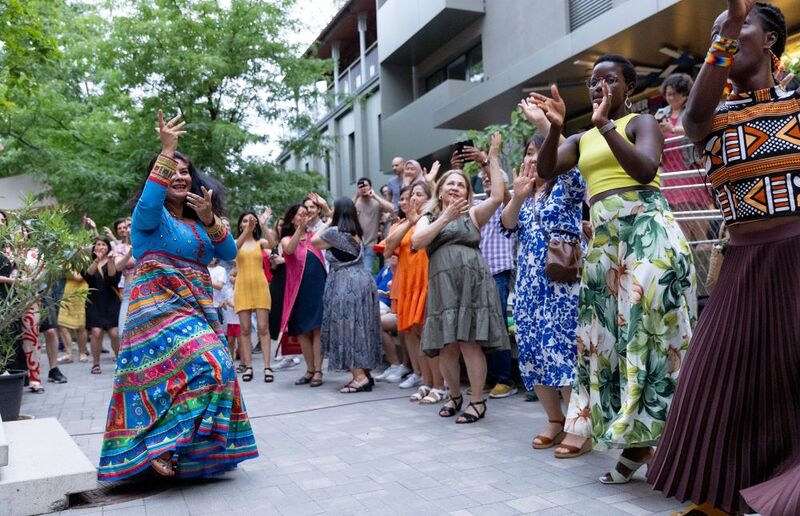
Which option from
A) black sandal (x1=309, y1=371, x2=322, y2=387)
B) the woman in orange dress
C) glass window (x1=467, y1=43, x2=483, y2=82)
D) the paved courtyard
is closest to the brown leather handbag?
the paved courtyard

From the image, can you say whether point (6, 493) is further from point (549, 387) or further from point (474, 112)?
point (474, 112)

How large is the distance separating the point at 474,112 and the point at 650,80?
14.5 ft

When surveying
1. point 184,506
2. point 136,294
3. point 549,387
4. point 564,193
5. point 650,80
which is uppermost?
point 650,80

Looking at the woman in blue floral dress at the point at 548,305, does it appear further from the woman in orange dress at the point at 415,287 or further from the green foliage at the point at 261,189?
the green foliage at the point at 261,189

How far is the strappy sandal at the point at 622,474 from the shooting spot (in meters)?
3.84

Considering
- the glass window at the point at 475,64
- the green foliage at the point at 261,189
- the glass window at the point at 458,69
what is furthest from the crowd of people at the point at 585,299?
the glass window at the point at 458,69

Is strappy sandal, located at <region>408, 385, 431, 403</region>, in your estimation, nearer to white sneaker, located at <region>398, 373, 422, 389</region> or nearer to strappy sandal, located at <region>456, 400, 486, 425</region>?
white sneaker, located at <region>398, 373, 422, 389</region>

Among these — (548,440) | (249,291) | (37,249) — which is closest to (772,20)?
(548,440)

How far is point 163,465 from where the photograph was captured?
4.10 metres

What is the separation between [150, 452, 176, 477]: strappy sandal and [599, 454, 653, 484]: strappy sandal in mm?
2386

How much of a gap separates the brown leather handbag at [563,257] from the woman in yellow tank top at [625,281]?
53 centimetres

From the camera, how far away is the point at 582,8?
13.2 m

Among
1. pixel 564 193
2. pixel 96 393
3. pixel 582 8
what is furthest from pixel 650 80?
pixel 96 393

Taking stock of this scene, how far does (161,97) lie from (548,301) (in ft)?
44.7
